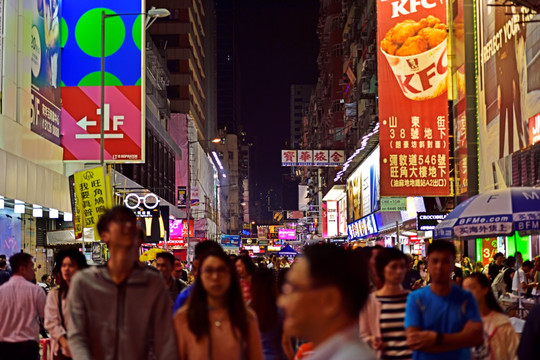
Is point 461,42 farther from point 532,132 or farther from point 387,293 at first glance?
point 387,293

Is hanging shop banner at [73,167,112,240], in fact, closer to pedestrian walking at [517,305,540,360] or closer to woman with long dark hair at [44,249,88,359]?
woman with long dark hair at [44,249,88,359]

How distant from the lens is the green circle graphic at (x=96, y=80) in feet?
104

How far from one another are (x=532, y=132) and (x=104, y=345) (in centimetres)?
1998

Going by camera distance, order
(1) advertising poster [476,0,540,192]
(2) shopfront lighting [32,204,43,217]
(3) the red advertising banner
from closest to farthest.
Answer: (1) advertising poster [476,0,540,192] → (2) shopfront lighting [32,204,43,217] → (3) the red advertising banner

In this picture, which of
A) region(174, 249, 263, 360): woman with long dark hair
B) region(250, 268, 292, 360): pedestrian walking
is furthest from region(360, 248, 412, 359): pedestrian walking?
region(174, 249, 263, 360): woman with long dark hair

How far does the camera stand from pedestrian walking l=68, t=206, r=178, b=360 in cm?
558

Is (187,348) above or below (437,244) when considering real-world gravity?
below

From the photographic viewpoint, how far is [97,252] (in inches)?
885

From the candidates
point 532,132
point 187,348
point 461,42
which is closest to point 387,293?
point 187,348

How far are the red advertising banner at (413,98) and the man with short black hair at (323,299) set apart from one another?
32848 millimetres

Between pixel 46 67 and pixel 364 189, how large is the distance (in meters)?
31.1

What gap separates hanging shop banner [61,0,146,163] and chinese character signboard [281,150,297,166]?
34.5 metres

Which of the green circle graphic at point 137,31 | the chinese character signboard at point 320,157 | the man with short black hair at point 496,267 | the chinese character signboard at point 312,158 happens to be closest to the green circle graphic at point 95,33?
the green circle graphic at point 137,31

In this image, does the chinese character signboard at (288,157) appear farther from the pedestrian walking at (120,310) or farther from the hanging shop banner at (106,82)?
the pedestrian walking at (120,310)
